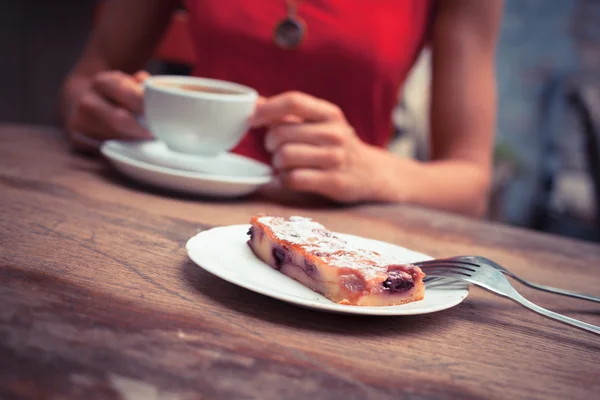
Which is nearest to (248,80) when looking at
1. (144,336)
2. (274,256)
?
(274,256)

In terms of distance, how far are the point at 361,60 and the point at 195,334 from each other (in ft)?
3.75

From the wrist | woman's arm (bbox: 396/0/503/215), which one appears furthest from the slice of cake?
woman's arm (bbox: 396/0/503/215)

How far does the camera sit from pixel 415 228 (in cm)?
104

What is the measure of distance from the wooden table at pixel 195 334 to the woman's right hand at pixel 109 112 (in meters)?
0.28

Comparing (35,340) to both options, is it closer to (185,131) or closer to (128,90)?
(185,131)

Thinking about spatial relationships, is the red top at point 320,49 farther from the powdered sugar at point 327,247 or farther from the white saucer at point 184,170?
the powdered sugar at point 327,247

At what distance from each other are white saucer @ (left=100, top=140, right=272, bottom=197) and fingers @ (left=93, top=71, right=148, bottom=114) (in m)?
0.07

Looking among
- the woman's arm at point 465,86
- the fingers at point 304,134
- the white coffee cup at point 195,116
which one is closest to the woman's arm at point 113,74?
the white coffee cup at point 195,116

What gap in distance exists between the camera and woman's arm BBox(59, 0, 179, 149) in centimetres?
111

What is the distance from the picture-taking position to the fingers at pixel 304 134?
3.46ft

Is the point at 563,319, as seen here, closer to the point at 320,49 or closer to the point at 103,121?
the point at 103,121

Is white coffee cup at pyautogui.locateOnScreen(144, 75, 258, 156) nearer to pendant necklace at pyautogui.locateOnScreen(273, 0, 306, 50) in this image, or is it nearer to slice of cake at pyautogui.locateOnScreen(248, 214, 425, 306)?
slice of cake at pyautogui.locateOnScreen(248, 214, 425, 306)

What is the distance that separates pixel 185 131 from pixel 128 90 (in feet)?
0.63

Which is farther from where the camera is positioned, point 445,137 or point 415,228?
point 445,137
